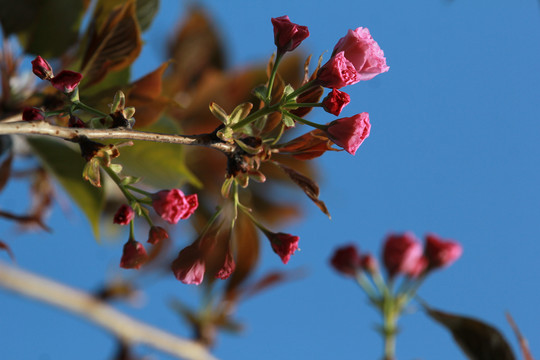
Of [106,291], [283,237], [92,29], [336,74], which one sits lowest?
[283,237]

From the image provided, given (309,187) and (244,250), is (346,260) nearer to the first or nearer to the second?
(244,250)

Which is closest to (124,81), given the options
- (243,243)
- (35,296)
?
(243,243)

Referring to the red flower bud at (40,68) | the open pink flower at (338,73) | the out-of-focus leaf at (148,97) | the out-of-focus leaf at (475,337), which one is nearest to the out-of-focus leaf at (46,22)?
the out-of-focus leaf at (148,97)

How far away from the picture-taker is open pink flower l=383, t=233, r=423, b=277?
1250 millimetres

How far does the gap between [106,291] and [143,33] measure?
925 mm

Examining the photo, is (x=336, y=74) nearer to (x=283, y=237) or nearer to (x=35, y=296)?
(x=283, y=237)

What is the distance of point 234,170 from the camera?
0.54 meters

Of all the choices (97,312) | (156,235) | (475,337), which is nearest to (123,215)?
(156,235)

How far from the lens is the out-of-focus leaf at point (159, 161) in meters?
0.87

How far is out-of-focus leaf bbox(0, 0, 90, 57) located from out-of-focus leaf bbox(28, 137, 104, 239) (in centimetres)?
19

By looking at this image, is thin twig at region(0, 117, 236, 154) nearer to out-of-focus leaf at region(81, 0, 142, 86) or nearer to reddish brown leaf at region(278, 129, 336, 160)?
reddish brown leaf at region(278, 129, 336, 160)

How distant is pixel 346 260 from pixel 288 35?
86cm

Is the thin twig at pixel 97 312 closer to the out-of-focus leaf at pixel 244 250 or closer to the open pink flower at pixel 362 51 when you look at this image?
the out-of-focus leaf at pixel 244 250

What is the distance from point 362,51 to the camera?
55cm
